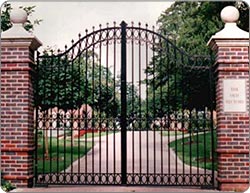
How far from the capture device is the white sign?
8812 mm

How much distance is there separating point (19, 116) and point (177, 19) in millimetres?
22219

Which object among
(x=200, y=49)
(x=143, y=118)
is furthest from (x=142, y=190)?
(x=200, y=49)

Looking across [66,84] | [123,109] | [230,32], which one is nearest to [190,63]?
[230,32]

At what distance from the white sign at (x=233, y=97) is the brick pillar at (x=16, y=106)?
12.0 feet

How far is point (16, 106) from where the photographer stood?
9.02 metres

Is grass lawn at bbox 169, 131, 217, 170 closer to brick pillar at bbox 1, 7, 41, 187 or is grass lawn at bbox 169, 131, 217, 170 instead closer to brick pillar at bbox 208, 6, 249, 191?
brick pillar at bbox 208, 6, 249, 191

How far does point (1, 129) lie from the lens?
9.01 metres

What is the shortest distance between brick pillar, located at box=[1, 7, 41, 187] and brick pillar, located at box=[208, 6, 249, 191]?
355 cm

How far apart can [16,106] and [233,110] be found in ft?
13.2

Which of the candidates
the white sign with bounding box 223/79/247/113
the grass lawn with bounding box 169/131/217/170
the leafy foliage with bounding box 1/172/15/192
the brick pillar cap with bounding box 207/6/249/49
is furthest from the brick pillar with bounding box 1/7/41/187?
the white sign with bounding box 223/79/247/113

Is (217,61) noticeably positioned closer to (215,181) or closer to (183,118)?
(183,118)

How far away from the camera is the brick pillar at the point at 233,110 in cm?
875

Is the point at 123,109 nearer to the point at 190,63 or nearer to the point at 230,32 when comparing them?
the point at 190,63

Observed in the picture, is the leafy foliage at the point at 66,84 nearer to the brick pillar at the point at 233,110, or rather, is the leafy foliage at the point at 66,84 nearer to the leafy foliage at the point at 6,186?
the leafy foliage at the point at 6,186
